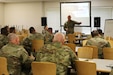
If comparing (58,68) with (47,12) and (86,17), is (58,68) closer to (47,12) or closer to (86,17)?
(86,17)

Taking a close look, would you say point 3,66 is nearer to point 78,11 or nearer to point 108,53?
point 108,53

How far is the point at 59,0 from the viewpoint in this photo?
1398cm

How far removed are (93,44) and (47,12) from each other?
920 cm

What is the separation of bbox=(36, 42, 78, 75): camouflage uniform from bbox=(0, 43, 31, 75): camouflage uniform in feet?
1.40

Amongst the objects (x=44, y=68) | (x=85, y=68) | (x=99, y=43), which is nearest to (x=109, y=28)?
(x=99, y=43)

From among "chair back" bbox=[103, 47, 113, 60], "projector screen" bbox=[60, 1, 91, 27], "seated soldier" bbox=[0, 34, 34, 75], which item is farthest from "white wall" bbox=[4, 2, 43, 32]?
"seated soldier" bbox=[0, 34, 34, 75]

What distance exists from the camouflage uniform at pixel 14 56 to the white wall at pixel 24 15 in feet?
35.3

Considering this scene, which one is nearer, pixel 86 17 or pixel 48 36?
pixel 48 36

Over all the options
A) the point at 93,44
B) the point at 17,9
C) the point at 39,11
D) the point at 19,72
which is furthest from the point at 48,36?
the point at 17,9

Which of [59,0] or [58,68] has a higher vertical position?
[59,0]

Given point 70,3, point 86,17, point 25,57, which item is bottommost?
point 25,57

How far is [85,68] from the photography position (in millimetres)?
3576

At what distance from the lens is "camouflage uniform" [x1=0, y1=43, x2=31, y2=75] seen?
4113 millimetres

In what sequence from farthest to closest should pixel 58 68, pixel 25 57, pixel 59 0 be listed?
pixel 59 0 < pixel 25 57 < pixel 58 68
